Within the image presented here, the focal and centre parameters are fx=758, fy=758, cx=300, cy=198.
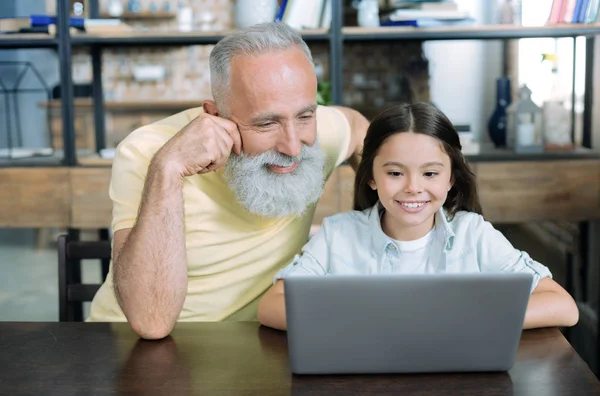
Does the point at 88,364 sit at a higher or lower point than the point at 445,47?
lower

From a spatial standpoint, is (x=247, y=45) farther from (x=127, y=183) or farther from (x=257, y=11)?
(x=257, y=11)

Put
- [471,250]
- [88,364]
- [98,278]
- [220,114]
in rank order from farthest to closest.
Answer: [98,278]
[220,114]
[471,250]
[88,364]

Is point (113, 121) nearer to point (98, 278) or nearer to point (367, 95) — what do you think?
point (98, 278)

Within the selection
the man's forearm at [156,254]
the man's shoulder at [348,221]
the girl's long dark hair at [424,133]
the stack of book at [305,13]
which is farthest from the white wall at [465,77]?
the man's forearm at [156,254]

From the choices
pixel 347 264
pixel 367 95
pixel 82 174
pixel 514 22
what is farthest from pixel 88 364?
pixel 367 95

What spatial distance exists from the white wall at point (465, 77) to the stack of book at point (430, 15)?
1.92 ft

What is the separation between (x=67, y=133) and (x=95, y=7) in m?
0.94

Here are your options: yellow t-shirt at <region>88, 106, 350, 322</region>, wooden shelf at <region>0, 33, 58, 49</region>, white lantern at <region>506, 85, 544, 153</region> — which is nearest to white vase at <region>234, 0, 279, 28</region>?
wooden shelf at <region>0, 33, 58, 49</region>

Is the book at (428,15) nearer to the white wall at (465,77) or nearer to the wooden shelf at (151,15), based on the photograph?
the white wall at (465,77)

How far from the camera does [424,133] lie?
5.01 feet

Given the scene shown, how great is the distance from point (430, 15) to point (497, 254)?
1683 millimetres

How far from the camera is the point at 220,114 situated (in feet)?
5.29

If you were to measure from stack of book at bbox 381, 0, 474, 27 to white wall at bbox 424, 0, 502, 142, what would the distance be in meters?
0.58

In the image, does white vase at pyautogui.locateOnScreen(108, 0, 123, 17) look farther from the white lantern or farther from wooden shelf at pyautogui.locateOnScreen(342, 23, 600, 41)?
the white lantern
